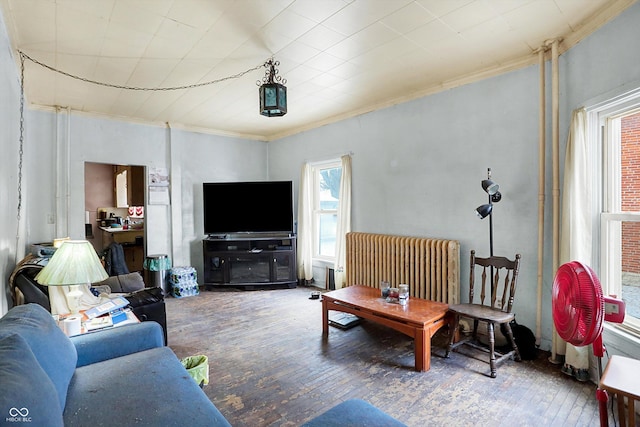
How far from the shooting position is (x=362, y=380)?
92.5 inches

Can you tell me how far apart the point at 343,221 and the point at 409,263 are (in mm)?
1238

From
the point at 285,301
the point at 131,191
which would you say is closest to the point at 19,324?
the point at 285,301

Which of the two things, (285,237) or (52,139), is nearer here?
(52,139)

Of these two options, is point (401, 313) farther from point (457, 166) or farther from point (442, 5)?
point (442, 5)

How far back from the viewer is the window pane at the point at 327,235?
504cm

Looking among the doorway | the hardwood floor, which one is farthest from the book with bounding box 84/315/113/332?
the doorway

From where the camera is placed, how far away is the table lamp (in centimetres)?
191

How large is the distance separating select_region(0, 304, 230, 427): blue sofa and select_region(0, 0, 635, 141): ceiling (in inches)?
75.6

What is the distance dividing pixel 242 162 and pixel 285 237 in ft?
5.34

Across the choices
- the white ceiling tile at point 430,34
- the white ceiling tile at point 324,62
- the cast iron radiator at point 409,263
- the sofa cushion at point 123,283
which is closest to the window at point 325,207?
the cast iron radiator at point 409,263

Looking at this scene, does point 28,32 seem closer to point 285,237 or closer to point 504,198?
point 285,237

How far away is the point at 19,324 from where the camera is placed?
54.4 inches

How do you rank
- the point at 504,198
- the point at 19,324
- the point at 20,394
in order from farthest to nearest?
the point at 504,198, the point at 19,324, the point at 20,394

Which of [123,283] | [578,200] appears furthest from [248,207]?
[578,200]
